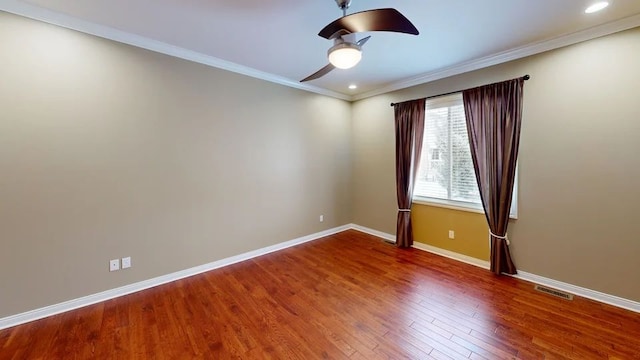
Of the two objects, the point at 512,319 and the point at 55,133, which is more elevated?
the point at 55,133

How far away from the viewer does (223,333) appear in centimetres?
220

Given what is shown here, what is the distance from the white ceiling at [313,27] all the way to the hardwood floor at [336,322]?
2759mm

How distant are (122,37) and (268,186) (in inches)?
95.7

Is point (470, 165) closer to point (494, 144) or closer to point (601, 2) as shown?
point (494, 144)

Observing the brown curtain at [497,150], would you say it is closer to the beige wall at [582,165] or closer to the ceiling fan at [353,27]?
the beige wall at [582,165]

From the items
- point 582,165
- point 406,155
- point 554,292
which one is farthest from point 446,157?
point 554,292

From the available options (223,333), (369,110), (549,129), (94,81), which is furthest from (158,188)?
(549,129)

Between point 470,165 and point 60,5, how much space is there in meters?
4.75

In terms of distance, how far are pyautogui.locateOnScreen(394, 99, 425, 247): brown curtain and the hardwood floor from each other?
1.00m

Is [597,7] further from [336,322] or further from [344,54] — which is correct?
[336,322]

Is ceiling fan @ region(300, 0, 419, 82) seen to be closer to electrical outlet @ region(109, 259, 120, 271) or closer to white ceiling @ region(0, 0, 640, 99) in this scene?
white ceiling @ region(0, 0, 640, 99)

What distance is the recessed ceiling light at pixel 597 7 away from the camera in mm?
2142

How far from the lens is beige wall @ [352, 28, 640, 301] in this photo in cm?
246

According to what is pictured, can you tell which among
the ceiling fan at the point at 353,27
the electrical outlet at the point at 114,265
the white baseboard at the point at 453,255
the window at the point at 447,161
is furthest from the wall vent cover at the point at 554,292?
the electrical outlet at the point at 114,265
